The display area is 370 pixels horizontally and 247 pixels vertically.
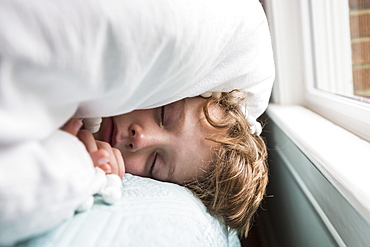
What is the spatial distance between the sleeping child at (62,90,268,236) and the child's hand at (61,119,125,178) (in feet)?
0.43

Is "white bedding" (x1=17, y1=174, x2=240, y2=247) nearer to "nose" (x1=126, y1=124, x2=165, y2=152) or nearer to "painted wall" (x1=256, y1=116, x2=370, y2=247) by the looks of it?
"nose" (x1=126, y1=124, x2=165, y2=152)

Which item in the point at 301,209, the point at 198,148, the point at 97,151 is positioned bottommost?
the point at 301,209

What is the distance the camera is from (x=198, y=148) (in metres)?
0.83

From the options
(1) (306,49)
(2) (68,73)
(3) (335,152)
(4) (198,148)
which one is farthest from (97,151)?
(1) (306,49)

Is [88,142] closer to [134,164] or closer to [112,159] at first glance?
[112,159]

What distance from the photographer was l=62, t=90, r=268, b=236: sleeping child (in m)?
0.80

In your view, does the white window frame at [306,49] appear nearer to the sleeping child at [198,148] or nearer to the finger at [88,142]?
the sleeping child at [198,148]

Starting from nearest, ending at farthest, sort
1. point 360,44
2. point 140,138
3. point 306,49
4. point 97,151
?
point 97,151, point 140,138, point 360,44, point 306,49

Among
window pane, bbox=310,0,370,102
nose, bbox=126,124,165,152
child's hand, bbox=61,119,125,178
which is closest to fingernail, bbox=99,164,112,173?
child's hand, bbox=61,119,125,178

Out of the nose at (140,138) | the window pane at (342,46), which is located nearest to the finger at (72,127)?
the nose at (140,138)

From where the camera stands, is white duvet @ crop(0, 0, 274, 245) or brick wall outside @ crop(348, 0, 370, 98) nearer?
white duvet @ crop(0, 0, 274, 245)

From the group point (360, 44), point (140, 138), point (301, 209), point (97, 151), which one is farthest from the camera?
point (360, 44)

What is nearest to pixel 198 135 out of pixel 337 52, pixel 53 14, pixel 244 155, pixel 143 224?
pixel 244 155

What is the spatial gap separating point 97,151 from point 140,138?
0.21m
